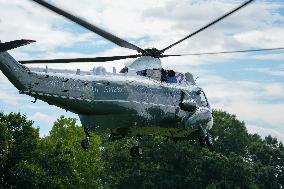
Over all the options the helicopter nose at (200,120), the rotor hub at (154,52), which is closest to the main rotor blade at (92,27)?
the rotor hub at (154,52)

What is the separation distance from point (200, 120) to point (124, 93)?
17.9 feet

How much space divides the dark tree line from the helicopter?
112ft

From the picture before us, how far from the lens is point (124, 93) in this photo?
21.9 meters

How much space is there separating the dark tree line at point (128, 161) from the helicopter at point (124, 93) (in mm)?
34014

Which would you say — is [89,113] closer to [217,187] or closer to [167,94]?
[167,94]

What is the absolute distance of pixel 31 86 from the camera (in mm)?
18953

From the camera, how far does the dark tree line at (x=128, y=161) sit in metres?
58.0

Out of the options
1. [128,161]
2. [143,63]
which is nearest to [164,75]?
[143,63]

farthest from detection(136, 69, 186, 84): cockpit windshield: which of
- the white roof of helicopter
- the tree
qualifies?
the tree

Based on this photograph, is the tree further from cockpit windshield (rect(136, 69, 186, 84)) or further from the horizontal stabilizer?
the horizontal stabilizer

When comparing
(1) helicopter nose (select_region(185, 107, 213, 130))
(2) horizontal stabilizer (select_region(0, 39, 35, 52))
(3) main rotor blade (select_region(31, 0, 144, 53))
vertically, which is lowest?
(1) helicopter nose (select_region(185, 107, 213, 130))

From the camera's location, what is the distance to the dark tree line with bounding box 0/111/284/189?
58000mm

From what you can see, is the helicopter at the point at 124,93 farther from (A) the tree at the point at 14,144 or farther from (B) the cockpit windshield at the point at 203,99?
(A) the tree at the point at 14,144

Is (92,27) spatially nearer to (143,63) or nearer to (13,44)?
(13,44)
